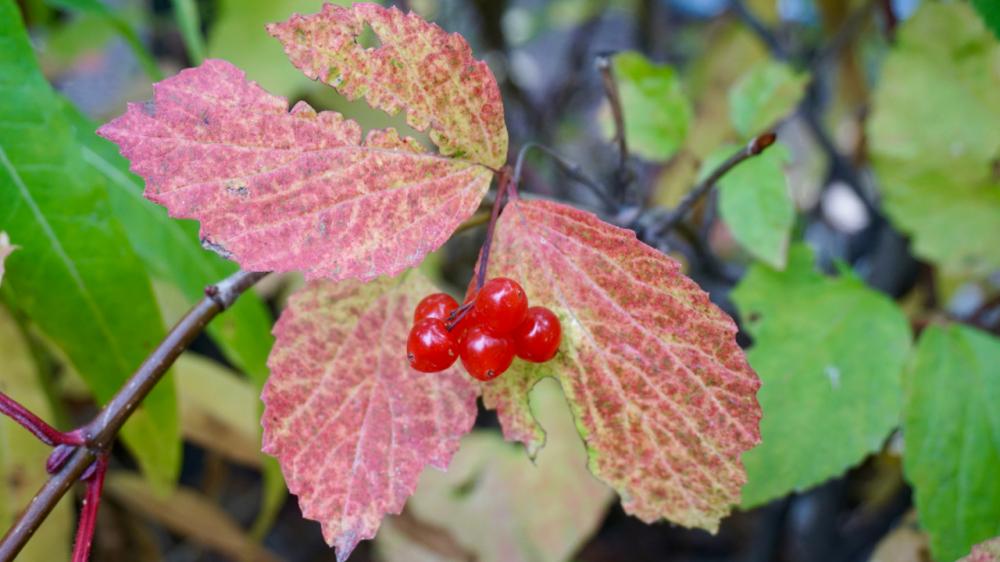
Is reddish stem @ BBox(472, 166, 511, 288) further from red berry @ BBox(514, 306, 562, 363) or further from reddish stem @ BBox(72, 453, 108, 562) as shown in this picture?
reddish stem @ BBox(72, 453, 108, 562)

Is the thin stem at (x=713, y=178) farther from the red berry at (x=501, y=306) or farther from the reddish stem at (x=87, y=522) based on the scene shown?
the reddish stem at (x=87, y=522)

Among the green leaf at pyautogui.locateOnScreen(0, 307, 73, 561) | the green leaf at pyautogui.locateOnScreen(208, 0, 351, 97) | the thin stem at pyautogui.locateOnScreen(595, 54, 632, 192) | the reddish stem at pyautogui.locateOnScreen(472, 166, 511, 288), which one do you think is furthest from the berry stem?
the green leaf at pyautogui.locateOnScreen(208, 0, 351, 97)

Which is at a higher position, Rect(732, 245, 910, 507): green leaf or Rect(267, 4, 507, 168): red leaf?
Rect(267, 4, 507, 168): red leaf

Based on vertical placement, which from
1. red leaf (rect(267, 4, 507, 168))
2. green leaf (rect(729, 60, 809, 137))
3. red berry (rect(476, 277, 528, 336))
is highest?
red leaf (rect(267, 4, 507, 168))

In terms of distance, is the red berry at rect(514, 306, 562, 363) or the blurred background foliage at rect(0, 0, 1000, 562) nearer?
the red berry at rect(514, 306, 562, 363)

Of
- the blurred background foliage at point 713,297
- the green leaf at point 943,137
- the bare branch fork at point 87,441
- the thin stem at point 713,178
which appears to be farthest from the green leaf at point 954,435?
the bare branch fork at point 87,441

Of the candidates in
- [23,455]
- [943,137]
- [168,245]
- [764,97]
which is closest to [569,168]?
[764,97]

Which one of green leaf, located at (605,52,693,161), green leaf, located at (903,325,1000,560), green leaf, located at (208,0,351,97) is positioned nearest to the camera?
green leaf, located at (903,325,1000,560)
